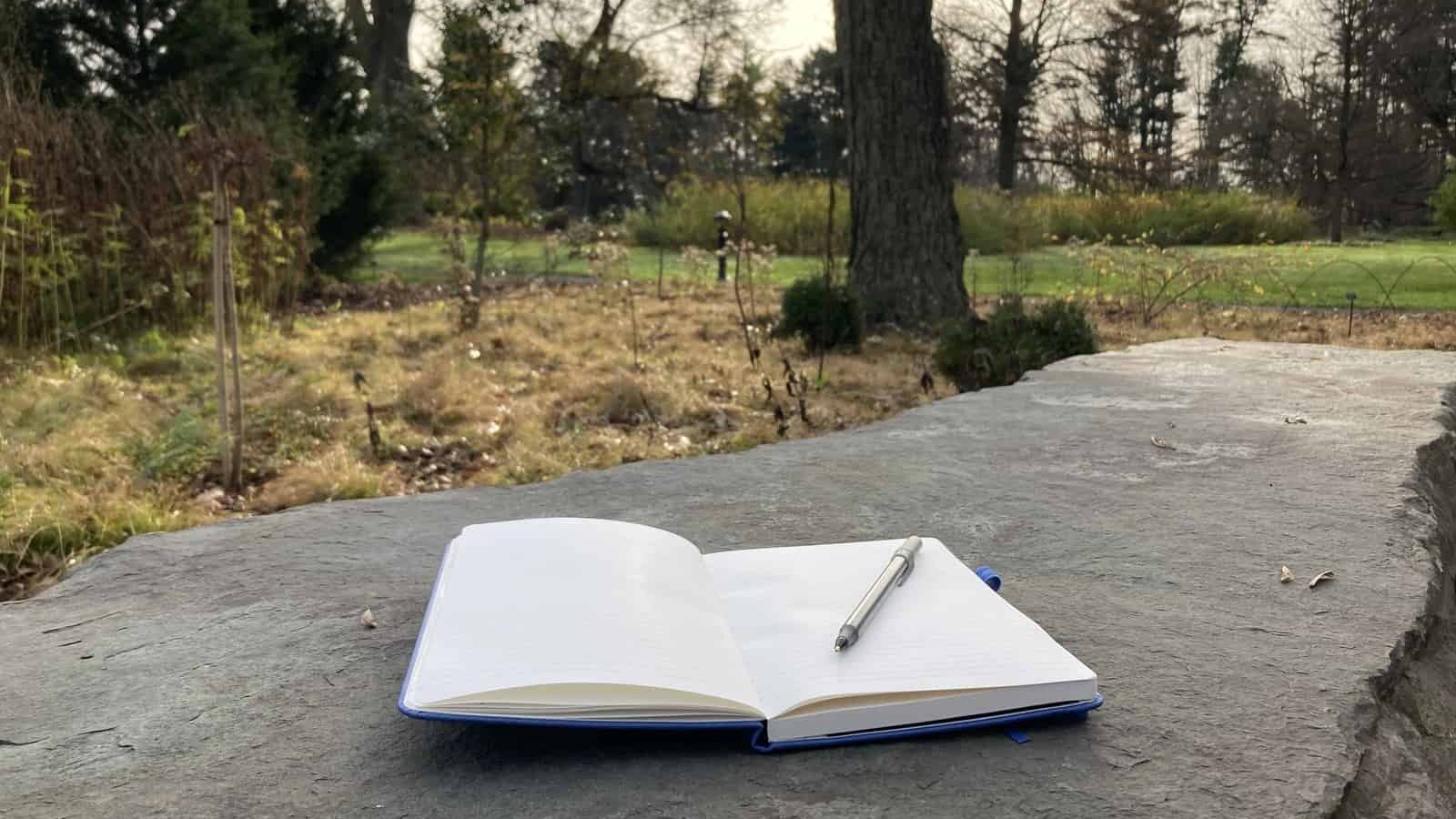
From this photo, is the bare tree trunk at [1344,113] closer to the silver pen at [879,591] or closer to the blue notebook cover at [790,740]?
the silver pen at [879,591]

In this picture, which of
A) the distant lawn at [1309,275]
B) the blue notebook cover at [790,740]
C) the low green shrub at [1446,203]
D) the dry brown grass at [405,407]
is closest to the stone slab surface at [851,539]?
the blue notebook cover at [790,740]

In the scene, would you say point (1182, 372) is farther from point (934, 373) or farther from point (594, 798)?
point (594, 798)

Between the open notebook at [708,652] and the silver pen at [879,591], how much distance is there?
0.04 feet

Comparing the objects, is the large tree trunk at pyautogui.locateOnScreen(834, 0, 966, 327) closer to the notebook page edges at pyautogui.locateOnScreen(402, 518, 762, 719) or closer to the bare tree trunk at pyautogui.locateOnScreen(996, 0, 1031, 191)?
the notebook page edges at pyautogui.locateOnScreen(402, 518, 762, 719)

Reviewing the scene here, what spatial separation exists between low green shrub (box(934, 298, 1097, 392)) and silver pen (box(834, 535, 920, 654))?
3.43 m

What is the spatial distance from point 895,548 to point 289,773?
798 millimetres

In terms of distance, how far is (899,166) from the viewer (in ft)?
21.6

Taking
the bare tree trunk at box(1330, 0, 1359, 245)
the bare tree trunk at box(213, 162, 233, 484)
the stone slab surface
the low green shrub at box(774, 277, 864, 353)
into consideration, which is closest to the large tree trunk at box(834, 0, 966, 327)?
the low green shrub at box(774, 277, 864, 353)

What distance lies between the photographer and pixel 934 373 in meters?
5.49

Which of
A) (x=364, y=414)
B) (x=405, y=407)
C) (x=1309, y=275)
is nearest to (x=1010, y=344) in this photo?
(x=405, y=407)

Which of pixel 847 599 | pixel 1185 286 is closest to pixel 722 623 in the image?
pixel 847 599

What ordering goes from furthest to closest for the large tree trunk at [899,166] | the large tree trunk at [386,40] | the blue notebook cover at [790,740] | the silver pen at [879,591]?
the large tree trunk at [386,40], the large tree trunk at [899,166], the silver pen at [879,591], the blue notebook cover at [790,740]

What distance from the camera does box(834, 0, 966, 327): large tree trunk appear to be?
6398 mm

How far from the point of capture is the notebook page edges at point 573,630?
1.00 metres
